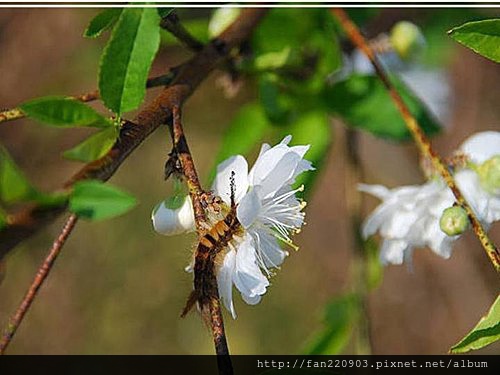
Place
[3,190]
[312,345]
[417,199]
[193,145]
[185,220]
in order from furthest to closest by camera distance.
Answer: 1. [193,145]
2. [312,345]
3. [417,199]
4. [3,190]
5. [185,220]

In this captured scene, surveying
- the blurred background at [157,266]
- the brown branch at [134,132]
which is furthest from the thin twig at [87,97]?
the blurred background at [157,266]

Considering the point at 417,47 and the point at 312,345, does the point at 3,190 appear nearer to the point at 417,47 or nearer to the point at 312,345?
the point at 312,345

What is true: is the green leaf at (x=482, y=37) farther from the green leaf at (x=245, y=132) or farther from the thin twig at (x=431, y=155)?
the green leaf at (x=245, y=132)

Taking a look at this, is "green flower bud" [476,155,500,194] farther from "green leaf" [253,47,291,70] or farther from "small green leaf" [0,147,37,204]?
"small green leaf" [0,147,37,204]

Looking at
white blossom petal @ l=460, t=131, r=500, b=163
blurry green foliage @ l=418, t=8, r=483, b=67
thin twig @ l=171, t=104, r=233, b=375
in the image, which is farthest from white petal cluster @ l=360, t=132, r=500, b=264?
blurry green foliage @ l=418, t=8, r=483, b=67

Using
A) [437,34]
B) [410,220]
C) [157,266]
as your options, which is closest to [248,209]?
[410,220]
